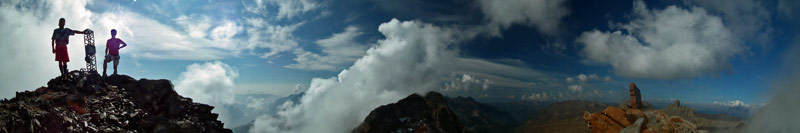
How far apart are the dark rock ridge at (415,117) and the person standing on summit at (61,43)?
126 m

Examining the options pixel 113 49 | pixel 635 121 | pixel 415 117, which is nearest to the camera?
pixel 113 49

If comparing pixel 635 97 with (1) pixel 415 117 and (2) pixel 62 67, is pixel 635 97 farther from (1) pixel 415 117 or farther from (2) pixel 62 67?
(1) pixel 415 117

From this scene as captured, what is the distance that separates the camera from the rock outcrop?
24750 millimetres

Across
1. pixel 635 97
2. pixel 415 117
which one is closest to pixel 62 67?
pixel 635 97

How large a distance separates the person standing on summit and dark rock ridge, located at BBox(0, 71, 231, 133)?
864 mm

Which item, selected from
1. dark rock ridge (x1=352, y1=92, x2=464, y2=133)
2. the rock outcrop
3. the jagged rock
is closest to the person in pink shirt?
the rock outcrop

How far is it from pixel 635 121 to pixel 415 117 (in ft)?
461

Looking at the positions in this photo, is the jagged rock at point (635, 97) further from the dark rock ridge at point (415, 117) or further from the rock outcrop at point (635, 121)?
the dark rock ridge at point (415, 117)

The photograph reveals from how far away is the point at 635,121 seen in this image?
26969 millimetres

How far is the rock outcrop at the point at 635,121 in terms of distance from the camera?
24750 millimetres

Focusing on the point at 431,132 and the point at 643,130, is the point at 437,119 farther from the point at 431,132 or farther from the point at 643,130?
the point at 643,130

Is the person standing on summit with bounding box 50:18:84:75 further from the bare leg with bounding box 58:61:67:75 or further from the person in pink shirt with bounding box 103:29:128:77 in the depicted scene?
the person in pink shirt with bounding box 103:29:128:77

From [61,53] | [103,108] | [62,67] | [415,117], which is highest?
[61,53]

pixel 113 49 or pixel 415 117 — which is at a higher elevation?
pixel 113 49
